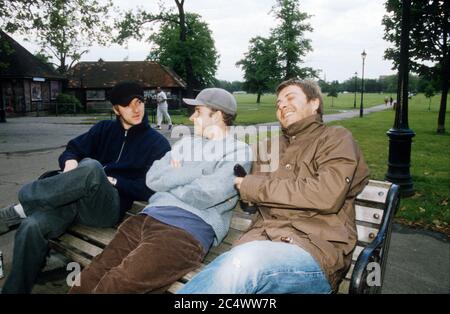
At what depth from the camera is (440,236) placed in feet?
16.4

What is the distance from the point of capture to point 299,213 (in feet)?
8.63

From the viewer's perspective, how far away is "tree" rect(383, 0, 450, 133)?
63.7 feet

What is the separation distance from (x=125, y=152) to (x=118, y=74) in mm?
44225

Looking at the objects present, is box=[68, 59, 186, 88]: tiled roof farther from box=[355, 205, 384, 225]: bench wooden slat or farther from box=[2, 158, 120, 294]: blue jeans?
box=[355, 205, 384, 225]: bench wooden slat

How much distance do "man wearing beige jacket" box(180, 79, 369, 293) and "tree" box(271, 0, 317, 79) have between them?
5693cm

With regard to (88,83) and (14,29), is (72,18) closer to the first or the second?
(14,29)

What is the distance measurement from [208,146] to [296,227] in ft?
3.23

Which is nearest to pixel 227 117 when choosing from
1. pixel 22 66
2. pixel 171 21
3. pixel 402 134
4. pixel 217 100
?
pixel 217 100

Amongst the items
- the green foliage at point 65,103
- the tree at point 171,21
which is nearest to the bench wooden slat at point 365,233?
the tree at point 171,21

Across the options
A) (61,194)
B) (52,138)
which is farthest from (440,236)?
(52,138)

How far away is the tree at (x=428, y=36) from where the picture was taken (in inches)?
764

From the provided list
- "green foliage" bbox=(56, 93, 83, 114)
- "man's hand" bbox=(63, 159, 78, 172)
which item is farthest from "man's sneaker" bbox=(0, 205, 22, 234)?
"green foliage" bbox=(56, 93, 83, 114)

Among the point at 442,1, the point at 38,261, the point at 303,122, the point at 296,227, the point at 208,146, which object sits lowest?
the point at 38,261
